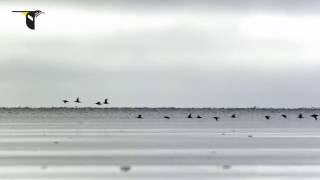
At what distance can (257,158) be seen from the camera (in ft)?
151

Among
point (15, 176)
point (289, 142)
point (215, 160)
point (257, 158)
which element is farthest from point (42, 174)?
point (289, 142)

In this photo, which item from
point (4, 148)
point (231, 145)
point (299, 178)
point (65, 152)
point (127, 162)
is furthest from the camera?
point (231, 145)

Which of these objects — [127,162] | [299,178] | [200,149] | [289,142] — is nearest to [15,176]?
[127,162]

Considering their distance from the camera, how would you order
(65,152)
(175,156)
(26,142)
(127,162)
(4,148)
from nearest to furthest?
(127,162)
(175,156)
(65,152)
(4,148)
(26,142)

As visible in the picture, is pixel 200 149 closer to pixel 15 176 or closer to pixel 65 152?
pixel 65 152

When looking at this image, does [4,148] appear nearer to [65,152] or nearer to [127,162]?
[65,152]

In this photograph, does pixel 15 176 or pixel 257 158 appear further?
pixel 257 158

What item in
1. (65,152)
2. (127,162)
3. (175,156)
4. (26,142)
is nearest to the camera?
(127,162)

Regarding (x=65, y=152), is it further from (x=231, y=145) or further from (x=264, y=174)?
(x=264, y=174)

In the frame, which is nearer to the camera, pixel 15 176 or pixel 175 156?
pixel 15 176

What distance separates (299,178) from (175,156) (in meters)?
12.5

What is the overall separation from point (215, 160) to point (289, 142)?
18.6 meters

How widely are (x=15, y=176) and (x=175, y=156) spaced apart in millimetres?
13120

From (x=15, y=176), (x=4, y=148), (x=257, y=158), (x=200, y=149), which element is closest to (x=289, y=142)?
(x=200, y=149)
